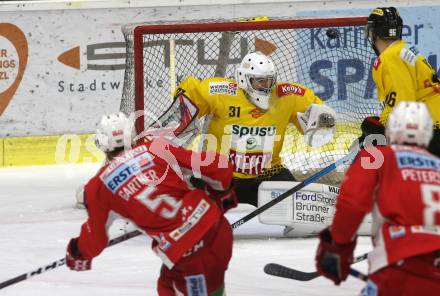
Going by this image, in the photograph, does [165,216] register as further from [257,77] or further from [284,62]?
[284,62]

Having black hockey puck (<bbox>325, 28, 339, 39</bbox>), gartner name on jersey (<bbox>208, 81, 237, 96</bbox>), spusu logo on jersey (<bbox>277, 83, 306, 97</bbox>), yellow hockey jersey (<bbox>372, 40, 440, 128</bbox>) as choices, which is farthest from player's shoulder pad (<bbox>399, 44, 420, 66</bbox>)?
black hockey puck (<bbox>325, 28, 339, 39</bbox>)

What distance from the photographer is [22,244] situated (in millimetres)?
6188

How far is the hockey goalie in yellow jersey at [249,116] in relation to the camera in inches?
240

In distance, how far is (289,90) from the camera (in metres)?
6.20

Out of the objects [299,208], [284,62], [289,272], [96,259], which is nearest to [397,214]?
[289,272]

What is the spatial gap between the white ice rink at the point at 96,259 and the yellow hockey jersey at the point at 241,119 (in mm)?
455

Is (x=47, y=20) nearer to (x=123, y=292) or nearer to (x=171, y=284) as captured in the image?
(x=123, y=292)

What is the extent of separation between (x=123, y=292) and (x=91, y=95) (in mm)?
3603

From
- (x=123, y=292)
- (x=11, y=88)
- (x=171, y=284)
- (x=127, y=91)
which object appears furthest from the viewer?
(x=11, y=88)

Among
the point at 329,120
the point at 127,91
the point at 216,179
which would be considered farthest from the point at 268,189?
the point at 216,179

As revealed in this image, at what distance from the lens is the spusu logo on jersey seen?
6172 mm

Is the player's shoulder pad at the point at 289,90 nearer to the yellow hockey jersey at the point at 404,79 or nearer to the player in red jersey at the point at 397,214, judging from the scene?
the yellow hockey jersey at the point at 404,79

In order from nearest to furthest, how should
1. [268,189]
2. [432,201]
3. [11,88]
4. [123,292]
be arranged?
[432,201] → [123,292] → [268,189] → [11,88]

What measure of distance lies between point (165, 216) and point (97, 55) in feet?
15.7
